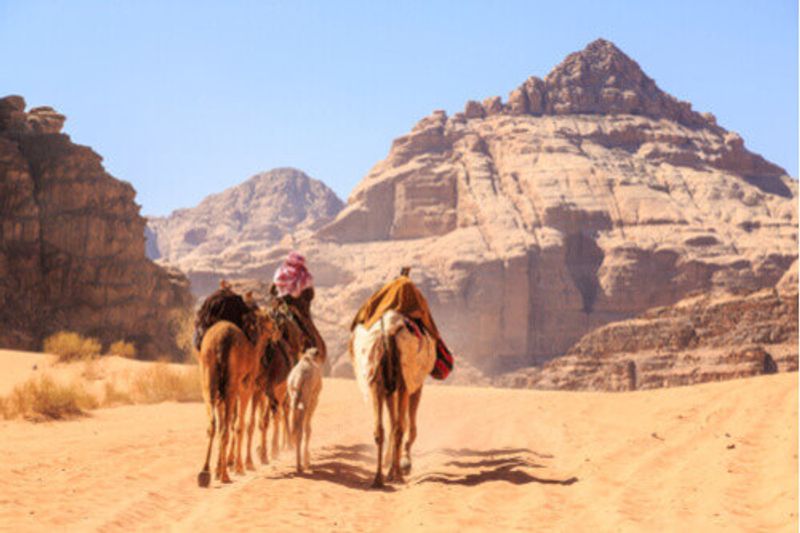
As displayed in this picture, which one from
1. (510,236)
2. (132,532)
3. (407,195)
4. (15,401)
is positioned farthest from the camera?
(407,195)

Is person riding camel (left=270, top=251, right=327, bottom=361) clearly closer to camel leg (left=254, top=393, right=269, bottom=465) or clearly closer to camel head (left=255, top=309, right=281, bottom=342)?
camel head (left=255, top=309, right=281, bottom=342)

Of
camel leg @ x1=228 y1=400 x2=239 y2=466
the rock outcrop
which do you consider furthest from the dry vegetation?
the rock outcrop

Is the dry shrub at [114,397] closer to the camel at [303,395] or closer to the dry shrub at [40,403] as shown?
the dry shrub at [40,403]

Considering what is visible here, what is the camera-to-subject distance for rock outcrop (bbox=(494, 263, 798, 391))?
72562 mm

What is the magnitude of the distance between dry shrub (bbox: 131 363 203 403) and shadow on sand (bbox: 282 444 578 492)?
10.6m

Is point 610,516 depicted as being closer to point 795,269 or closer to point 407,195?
point 795,269

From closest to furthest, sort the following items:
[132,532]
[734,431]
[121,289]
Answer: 1. [132,532]
2. [734,431]
3. [121,289]

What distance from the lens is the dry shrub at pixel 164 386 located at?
2412cm

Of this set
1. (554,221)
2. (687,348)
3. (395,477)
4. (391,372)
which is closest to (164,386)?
(395,477)

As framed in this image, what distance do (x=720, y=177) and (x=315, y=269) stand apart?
2085 inches

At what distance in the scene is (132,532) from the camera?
24.8ft

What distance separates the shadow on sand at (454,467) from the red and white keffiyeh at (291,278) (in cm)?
245

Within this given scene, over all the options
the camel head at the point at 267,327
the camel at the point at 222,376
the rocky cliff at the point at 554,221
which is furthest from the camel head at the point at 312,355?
the rocky cliff at the point at 554,221

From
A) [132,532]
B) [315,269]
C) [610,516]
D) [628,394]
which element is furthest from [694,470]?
[315,269]
